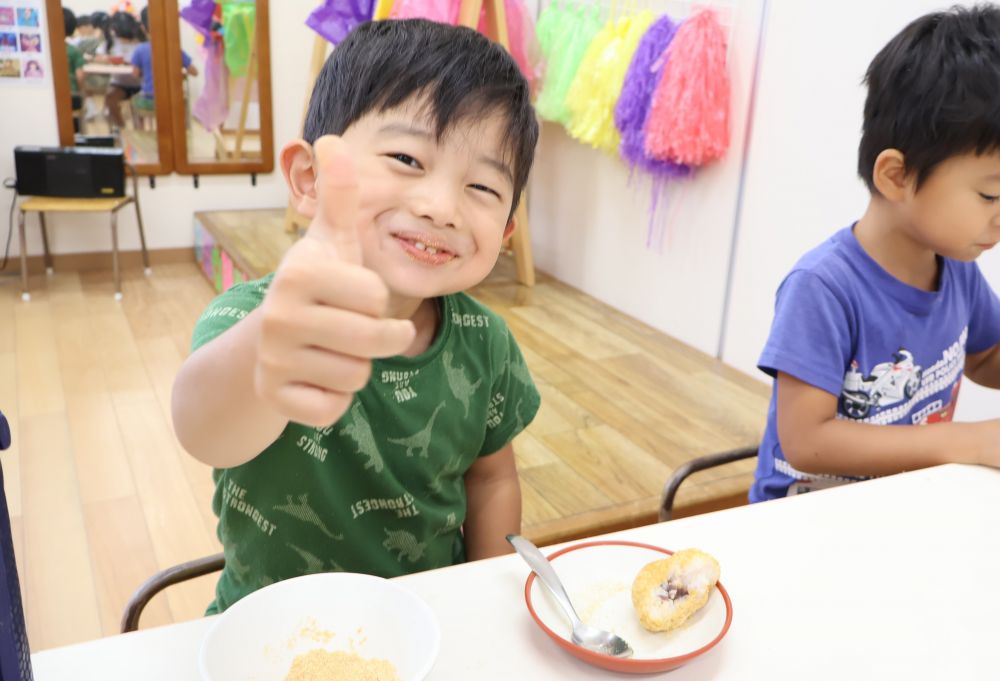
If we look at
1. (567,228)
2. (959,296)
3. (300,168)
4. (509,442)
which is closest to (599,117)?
(567,228)

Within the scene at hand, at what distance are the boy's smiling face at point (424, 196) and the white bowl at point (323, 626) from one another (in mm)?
273

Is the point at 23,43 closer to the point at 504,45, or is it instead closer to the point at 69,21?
the point at 69,21

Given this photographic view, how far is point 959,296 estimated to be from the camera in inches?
46.9

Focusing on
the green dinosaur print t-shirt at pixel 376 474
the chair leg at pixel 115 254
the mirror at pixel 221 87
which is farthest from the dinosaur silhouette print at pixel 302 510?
the mirror at pixel 221 87

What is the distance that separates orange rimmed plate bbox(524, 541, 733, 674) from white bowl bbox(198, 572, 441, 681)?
0.11m

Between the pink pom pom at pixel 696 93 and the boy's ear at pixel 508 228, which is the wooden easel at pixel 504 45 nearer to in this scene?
the pink pom pom at pixel 696 93

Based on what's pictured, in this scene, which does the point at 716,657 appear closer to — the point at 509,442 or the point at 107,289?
the point at 509,442

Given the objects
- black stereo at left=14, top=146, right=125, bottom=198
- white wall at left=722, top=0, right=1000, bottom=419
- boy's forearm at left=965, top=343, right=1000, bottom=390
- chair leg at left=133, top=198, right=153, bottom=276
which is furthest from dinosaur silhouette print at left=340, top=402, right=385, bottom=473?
chair leg at left=133, top=198, right=153, bottom=276

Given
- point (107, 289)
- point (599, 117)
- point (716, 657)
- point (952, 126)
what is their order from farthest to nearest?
point (107, 289) → point (599, 117) → point (952, 126) → point (716, 657)

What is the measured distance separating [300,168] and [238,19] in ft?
11.7

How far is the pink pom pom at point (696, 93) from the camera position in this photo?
233cm

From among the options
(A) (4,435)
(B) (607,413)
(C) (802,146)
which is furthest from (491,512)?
(C) (802,146)

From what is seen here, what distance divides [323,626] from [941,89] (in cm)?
93

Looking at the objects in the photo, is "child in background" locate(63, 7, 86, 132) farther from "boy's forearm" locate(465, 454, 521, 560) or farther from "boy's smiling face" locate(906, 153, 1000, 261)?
"boy's smiling face" locate(906, 153, 1000, 261)
